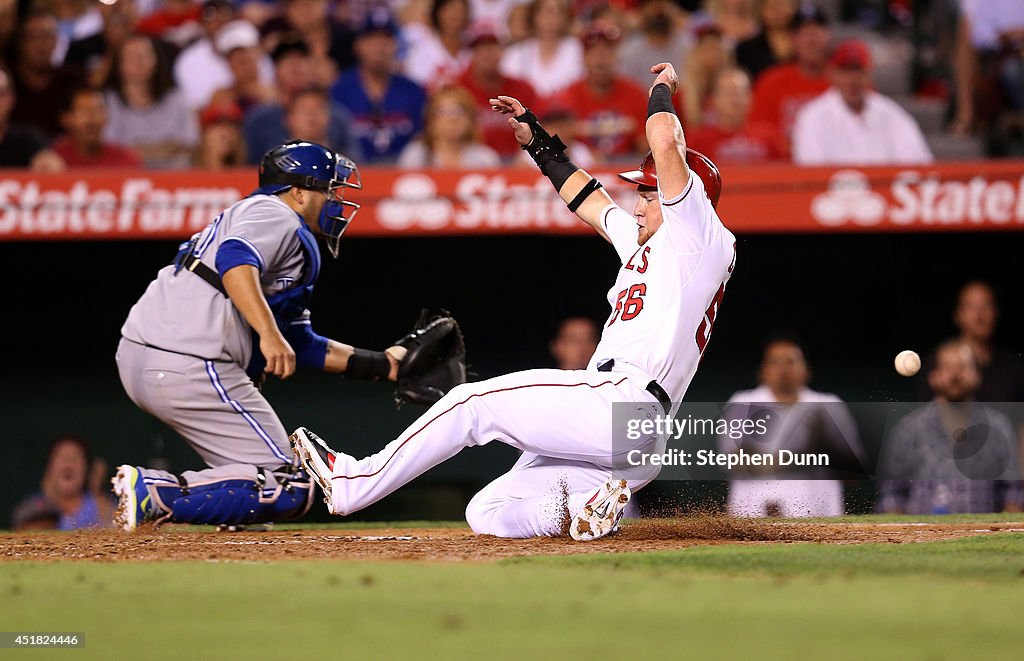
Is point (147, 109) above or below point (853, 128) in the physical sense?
above

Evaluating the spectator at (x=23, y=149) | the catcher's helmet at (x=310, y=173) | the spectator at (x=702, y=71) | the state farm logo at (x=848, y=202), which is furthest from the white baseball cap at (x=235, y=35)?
the state farm logo at (x=848, y=202)

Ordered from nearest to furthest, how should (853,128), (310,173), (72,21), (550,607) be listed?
1. (550,607)
2. (310,173)
3. (853,128)
4. (72,21)

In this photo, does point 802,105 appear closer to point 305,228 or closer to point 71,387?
point 305,228

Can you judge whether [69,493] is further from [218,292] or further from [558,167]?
[558,167]

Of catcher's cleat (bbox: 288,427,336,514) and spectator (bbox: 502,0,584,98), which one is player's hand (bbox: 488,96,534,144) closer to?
catcher's cleat (bbox: 288,427,336,514)

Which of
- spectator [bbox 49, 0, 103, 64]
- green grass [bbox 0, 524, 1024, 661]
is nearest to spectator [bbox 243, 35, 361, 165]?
spectator [bbox 49, 0, 103, 64]

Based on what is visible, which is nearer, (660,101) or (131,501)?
(660,101)

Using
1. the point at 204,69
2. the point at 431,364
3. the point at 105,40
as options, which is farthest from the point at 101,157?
the point at 431,364
